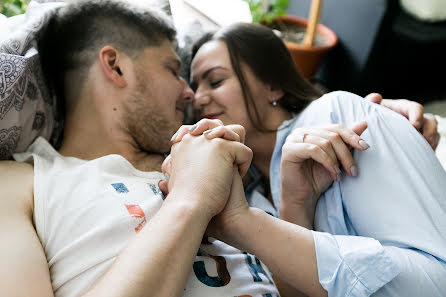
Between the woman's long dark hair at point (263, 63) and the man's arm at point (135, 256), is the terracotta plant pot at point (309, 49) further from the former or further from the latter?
the man's arm at point (135, 256)

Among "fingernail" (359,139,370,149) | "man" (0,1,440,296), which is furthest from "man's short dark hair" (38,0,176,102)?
"fingernail" (359,139,370,149)

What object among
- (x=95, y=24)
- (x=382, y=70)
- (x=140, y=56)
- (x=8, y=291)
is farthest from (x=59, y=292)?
(x=382, y=70)

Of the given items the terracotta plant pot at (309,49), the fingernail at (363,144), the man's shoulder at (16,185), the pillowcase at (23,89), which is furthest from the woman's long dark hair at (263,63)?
the terracotta plant pot at (309,49)

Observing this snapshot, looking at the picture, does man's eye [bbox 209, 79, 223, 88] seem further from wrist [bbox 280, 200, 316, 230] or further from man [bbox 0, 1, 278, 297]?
wrist [bbox 280, 200, 316, 230]

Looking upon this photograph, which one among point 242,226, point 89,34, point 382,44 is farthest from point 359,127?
point 382,44

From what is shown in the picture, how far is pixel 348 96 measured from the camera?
3.59 feet

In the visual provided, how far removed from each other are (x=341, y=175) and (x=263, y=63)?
1.83 feet

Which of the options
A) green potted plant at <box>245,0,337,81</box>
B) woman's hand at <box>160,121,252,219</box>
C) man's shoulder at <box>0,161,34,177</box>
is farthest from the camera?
green potted plant at <box>245,0,337,81</box>

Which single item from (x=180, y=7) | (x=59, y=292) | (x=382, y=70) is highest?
(x=180, y=7)

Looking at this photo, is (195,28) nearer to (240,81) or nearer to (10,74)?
(240,81)

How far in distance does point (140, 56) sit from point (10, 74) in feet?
1.10

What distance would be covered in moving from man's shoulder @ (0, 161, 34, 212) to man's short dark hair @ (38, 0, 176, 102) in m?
0.33

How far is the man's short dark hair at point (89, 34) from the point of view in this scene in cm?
114

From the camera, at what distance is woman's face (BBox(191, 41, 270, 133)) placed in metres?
1.29
